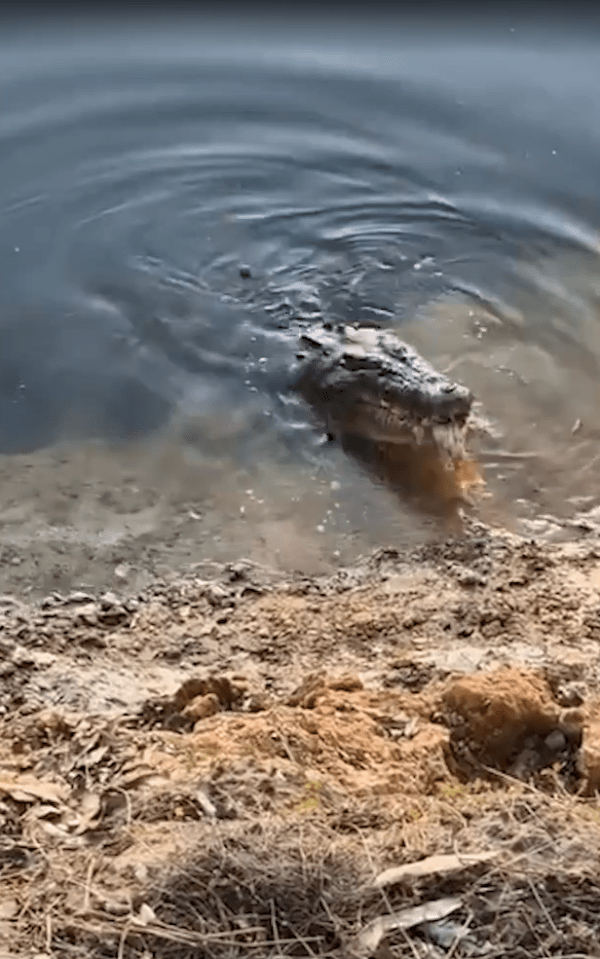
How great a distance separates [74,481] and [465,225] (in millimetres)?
2533

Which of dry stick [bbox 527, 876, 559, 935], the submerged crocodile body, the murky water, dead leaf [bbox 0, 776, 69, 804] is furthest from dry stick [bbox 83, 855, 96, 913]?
the submerged crocodile body

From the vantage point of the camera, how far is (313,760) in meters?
3.29

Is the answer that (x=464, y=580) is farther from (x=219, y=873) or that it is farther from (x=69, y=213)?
(x=69, y=213)

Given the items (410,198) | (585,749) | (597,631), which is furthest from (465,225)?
(585,749)

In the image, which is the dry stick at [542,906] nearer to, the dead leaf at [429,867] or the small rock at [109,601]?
the dead leaf at [429,867]

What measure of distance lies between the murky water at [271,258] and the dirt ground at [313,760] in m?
0.35

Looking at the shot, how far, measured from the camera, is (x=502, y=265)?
5828 millimetres

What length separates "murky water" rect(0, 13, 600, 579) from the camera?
15.6 feet

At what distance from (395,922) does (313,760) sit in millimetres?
611

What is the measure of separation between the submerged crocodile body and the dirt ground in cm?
55

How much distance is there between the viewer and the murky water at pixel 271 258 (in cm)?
475

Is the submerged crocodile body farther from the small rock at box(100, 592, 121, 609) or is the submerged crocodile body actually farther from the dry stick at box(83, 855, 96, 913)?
the dry stick at box(83, 855, 96, 913)

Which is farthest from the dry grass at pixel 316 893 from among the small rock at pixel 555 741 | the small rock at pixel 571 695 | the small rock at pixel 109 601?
the small rock at pixel 109 601

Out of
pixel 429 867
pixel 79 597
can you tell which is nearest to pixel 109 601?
pixel 79 597
